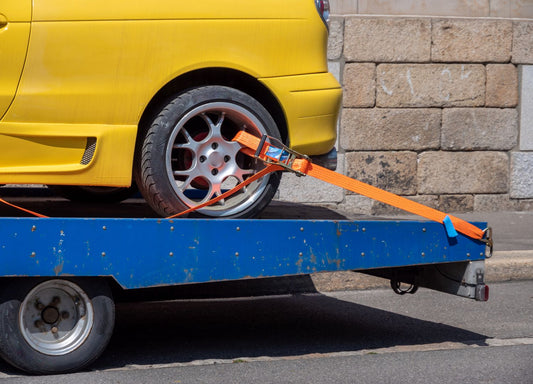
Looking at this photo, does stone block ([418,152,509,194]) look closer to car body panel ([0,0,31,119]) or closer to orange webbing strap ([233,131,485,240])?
orange webbing strap ([233,131,485,240])

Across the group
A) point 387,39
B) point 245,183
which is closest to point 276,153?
point 245,183

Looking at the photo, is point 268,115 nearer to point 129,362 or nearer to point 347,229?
point 347,229

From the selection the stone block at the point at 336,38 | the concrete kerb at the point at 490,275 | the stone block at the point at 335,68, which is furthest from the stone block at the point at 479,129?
the concrete kerb at the point at 490,275

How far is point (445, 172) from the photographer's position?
960 cm

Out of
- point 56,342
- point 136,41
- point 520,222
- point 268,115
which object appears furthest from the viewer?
point 520,222

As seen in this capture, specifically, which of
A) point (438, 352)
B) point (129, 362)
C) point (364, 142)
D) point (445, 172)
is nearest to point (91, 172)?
point (129, 362)

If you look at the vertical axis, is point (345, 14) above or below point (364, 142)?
above

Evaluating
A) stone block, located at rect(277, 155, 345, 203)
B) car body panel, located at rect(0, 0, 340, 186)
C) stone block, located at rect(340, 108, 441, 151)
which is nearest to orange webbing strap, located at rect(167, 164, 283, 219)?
car body panel, located at rect(0, 0, 340, 186)

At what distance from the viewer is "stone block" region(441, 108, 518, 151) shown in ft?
31.4

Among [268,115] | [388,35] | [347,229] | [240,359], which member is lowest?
[240,359]

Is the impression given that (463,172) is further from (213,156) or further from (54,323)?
(54,323)

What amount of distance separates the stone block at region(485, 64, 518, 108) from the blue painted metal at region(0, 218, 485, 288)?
17.0 feet

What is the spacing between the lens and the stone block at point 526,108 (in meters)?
9.81

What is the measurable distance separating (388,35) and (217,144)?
510 cm
